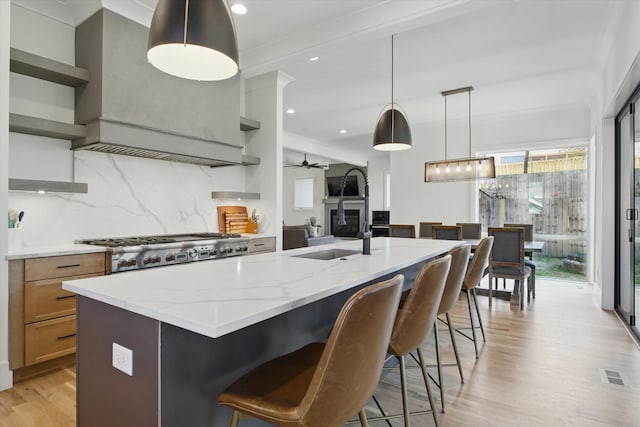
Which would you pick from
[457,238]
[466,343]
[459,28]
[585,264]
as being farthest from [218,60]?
[585,264]

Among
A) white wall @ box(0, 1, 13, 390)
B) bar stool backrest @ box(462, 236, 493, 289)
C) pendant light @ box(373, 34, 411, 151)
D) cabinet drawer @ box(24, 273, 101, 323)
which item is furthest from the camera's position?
pendant light @ box(373, 34, 411, 151)

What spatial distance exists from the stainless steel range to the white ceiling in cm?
194

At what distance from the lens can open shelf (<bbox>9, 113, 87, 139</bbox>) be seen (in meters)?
2.59

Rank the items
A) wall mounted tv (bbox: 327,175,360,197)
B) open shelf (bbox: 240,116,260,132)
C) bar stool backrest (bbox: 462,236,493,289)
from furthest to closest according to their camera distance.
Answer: wall mounted tv (bbox: 327,175,360,197), open shelf (bbox: 240,116,260,132), bar stool backrest (bbox: 462,236,493,289)

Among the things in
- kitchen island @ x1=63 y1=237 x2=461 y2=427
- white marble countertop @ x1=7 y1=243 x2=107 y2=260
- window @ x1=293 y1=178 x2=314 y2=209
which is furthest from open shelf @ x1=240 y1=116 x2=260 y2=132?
window @ x1=293 y1=178 x2=314 y2=209

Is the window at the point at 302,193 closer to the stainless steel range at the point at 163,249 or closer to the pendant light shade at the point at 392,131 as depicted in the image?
the stainless steel range at the point at 163,249

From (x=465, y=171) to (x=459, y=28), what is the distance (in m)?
2.04

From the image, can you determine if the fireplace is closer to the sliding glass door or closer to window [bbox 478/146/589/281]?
window [bbox 478/146/589/281]

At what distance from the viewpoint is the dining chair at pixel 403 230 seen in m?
5.11

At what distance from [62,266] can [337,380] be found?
95.1 inches

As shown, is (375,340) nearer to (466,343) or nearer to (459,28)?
(466,343)

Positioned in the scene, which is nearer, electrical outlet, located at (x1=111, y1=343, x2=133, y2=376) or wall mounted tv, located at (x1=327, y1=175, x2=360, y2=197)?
electrical outlet, located at (x1=111, y1=343, x2=133, y2=376)

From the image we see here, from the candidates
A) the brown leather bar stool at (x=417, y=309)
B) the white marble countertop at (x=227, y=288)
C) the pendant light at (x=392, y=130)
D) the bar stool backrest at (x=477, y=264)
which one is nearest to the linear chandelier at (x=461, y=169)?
the pendant light at (x=392, y=130)

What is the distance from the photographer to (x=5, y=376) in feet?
7.50
